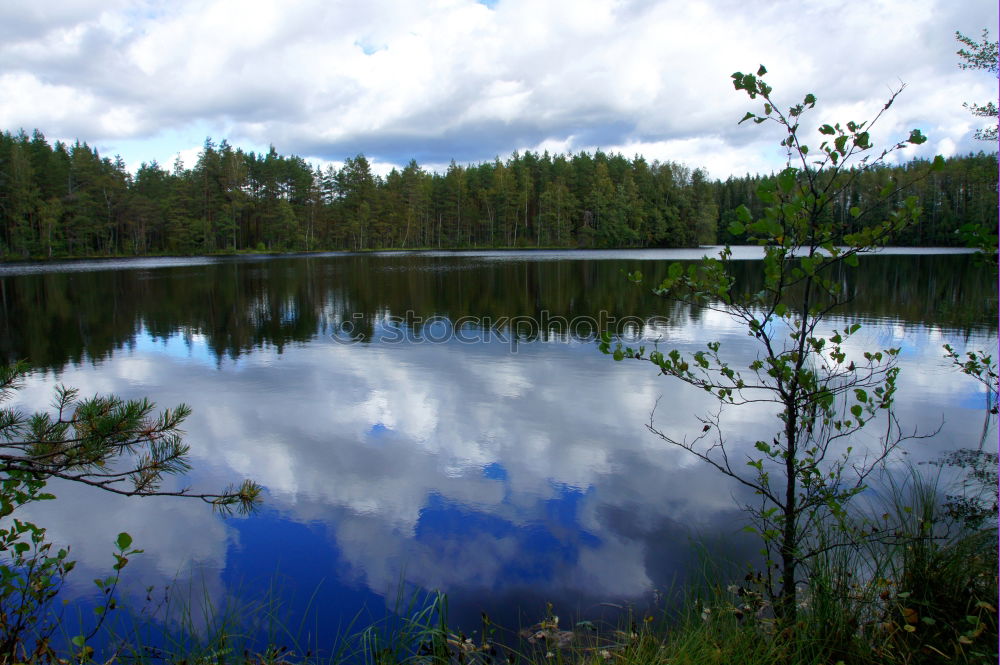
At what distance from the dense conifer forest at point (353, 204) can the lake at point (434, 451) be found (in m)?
56.6

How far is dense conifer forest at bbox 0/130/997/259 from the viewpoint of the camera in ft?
212

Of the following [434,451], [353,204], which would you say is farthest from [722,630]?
[353,204]

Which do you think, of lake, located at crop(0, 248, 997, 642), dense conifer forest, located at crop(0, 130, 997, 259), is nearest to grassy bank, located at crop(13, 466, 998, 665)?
lake, located at crop(0, 248, 997, 642)

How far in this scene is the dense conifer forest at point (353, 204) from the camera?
64.6 meters

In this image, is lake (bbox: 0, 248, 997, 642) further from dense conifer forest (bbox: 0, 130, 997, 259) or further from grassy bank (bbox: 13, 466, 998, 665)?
dense conifer forest (bbox: 0, 130, 997, 259)

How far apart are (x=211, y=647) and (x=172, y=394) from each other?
777 cm

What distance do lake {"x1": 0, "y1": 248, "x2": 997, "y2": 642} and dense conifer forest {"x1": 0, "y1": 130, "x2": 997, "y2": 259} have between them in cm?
5663

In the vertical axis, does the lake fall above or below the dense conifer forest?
below

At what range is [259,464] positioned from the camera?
743 cm

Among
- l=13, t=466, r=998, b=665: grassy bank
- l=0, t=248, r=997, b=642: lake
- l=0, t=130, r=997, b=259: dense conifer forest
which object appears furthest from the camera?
l=0, t=130, r=997, b=259: dense conifer forest

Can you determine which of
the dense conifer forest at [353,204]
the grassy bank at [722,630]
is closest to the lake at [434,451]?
the grassy bank at [722,630]

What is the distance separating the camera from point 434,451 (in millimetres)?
7855

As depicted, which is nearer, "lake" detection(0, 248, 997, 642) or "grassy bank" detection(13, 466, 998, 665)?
"grassy bank" detection(13, 466, 998, 665)

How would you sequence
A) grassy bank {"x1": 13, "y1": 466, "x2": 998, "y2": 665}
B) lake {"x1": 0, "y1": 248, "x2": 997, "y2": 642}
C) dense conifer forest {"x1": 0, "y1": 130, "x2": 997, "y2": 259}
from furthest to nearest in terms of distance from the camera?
dense conifer forest {"x1": 0, "y1": 130, "x2": 997, "y2": 259} → lake {"x1": 0, "y1": 248, "x2": 997, "y2": 642} → grassy bank {"x1": 13, "y1": 466, "x2": 998, "y2": 665}
